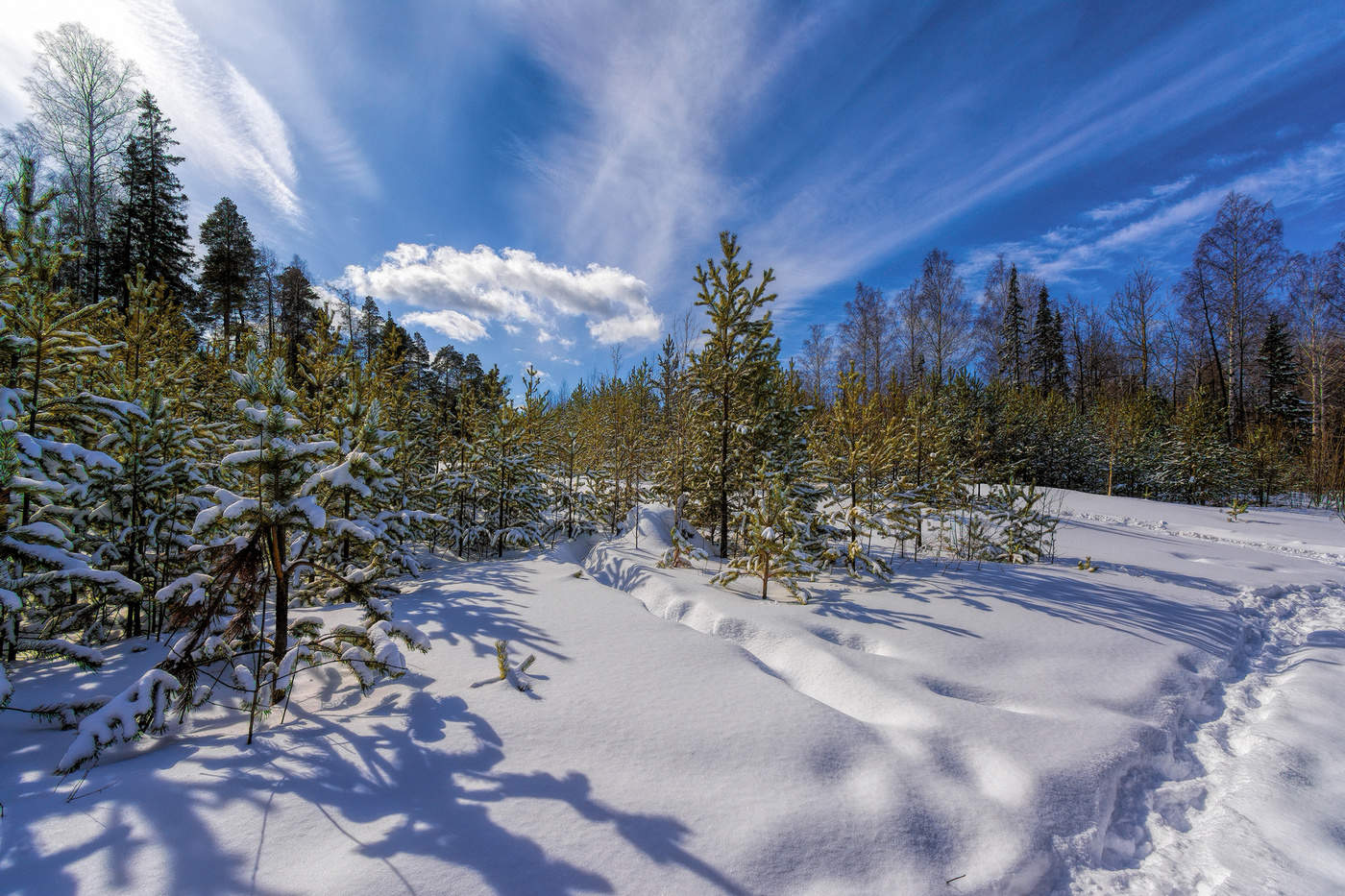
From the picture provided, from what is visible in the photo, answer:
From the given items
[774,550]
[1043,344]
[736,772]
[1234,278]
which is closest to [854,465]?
[774,550]

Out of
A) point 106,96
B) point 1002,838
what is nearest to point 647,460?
point 1002,838

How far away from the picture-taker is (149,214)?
18.0 m

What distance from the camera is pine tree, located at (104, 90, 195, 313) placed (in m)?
17.6

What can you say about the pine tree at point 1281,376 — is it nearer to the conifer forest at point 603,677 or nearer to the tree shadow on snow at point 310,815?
the conifer forest at point 603,677

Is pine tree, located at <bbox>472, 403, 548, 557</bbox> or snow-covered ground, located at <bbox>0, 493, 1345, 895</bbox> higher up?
pine tree, located at <bbox>472, 403, 548, 557</bbox>

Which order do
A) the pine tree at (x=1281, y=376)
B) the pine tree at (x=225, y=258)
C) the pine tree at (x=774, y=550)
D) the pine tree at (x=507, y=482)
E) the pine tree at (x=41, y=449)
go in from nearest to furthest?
the pine tree at (x=41, y=449) → the pine tree at (x=774, y=550) → the pine tree at (x=507, y=482) → the pine tree at (x=225, y=258) → the pine tree at (x=1281, y=376)

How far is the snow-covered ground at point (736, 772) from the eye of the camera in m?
1.71

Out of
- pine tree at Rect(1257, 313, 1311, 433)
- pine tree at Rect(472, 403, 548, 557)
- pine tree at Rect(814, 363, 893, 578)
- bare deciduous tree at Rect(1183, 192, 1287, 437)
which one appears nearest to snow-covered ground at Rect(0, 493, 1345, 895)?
pine tree at Rect(814, 363, 893, 578)

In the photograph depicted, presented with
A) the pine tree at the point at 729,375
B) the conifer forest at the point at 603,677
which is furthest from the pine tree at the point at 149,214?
the pine tree at the point at 729,375

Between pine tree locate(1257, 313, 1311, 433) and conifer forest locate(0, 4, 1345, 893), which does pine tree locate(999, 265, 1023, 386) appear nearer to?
pine tree locate(1257, 313, 1311, 433)

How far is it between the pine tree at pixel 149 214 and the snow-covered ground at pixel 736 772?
940 inches

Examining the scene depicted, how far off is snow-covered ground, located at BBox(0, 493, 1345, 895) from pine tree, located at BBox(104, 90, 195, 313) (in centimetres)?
2388

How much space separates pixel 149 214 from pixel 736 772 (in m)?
28.6

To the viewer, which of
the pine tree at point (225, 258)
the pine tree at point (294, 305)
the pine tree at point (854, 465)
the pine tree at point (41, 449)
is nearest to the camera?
the pine tree at point (41, 449)
